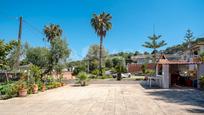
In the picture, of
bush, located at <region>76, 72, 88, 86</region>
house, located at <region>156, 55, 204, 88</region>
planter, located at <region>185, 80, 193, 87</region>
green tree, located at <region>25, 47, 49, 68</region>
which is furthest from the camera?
green tree, located at <region>25, 47, 49, 68</region>

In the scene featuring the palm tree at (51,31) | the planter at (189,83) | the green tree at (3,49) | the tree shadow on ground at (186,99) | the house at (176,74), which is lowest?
the tree shadow on ground at (186,99)

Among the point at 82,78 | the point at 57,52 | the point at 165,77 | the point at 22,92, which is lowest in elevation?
the point at 22,92

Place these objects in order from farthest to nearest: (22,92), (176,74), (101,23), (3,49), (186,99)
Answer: (101,23) → (176,74) → (22,92) → (3,49) → (186,99)

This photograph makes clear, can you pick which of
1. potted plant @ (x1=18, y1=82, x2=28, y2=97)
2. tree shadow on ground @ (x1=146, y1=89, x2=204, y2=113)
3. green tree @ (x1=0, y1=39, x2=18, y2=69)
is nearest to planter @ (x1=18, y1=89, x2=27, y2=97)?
potted plant @ (x1=18, y1=82, x2=28, y2=97)

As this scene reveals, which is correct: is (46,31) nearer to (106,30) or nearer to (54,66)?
(106,30)

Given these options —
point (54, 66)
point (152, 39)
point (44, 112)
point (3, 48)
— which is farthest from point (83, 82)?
point (152, 39)

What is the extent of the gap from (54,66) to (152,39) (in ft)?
82.0

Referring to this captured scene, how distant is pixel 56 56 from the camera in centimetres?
2570

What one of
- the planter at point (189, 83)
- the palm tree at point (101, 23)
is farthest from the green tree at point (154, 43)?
the planter at point (189, 83)

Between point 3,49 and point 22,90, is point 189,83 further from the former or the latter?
point 3,49

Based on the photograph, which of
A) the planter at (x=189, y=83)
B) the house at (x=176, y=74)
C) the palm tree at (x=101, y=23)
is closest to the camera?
the house at (x=176, y=74)

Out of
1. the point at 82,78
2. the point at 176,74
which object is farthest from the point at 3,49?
the point at 176,74

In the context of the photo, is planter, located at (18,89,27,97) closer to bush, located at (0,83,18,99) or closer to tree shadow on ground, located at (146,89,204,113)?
bush, located at (0,83,18,99)

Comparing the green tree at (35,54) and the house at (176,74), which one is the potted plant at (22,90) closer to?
the house at (176,74)
